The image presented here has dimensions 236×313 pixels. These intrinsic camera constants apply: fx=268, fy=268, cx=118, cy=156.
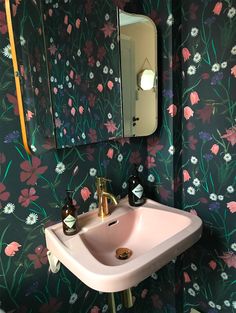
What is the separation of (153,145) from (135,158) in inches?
4.9

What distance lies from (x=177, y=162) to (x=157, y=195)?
231 millimetres

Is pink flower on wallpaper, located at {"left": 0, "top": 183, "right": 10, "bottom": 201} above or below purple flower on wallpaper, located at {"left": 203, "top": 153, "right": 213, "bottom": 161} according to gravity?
below

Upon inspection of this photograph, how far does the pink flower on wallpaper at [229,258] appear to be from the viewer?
1370mm

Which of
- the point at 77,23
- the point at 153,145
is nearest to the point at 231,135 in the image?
the point at 153,145

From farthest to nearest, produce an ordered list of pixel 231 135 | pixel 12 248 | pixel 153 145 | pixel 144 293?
1. pixel 144 293
2. pixel 153 145
3. pixel 231 135
4. pixel 12 248

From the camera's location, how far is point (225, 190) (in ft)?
4.40

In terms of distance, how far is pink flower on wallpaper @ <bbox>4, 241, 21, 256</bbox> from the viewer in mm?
1050

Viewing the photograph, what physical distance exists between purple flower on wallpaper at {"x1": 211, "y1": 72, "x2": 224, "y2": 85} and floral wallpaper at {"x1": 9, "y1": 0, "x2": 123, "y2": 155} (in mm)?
463

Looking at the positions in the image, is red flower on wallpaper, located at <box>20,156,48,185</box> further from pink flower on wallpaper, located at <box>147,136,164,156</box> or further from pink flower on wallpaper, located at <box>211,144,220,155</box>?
pink flower on wallpaper, located at <box>211,144,220,155</box>

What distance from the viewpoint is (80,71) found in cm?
121

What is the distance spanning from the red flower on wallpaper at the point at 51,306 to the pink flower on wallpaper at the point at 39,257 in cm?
19

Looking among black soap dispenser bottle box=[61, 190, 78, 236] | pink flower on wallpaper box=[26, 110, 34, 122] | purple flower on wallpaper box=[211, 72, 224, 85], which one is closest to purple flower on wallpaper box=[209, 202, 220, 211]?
purple flower on wallpaper box=[211, 72, 224, 85]

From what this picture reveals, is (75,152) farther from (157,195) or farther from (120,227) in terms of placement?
(157,195)

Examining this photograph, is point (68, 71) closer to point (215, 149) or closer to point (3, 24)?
point (3, 24)
